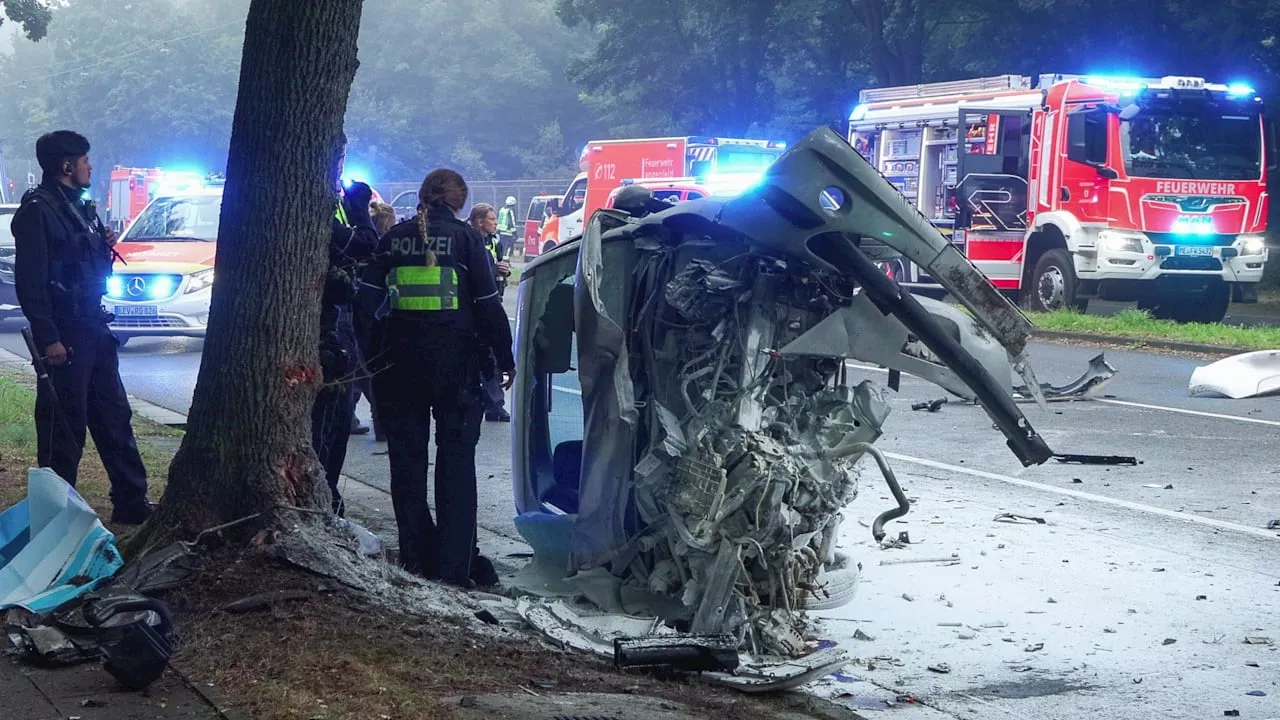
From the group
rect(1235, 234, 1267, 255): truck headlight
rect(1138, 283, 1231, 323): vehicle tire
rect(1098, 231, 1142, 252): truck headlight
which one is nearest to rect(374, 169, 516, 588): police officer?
rect(1098, 231, 1142, 252): truck headlight

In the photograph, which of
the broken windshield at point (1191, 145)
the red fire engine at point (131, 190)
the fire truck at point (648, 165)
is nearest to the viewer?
the broken windshield at point (1191, 145)

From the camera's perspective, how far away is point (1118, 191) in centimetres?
2045

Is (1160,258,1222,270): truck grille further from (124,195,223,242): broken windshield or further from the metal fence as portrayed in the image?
the metal fence

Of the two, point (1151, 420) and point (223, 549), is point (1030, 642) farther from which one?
point (1151, 420)

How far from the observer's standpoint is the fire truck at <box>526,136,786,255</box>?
30.1 metres

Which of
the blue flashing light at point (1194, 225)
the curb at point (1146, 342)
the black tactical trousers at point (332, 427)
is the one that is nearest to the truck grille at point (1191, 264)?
the blue flashing light at point (1194, 225)

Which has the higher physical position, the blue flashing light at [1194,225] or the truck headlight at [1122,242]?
the blue flashing light at [1194,225]

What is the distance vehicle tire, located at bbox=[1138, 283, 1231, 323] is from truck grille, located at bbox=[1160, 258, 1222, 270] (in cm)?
90

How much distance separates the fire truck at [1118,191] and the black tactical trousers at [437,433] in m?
15.4

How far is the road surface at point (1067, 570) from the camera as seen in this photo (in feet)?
17.6

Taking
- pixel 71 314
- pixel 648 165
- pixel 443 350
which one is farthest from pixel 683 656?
pixel 648 165

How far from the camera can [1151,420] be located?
11664mm

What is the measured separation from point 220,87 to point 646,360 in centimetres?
7138

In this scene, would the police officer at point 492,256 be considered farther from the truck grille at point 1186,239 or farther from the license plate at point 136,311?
the truck grille at point 1186,239
